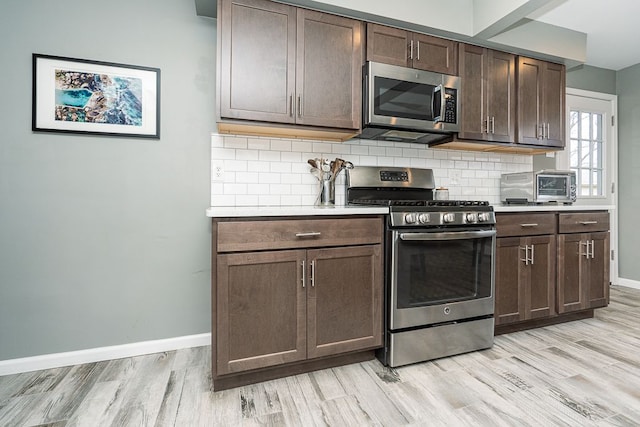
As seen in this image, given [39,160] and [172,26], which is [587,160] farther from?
[39,160]

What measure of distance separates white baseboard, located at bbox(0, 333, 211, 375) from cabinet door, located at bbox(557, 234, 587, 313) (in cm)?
268

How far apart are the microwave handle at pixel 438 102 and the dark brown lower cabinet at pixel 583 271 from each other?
136 cm

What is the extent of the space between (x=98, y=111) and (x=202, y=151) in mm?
638

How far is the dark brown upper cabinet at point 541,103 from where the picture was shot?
2.63 metres

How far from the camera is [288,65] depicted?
1.97 m

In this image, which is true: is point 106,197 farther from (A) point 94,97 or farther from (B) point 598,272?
(B) point 598,272

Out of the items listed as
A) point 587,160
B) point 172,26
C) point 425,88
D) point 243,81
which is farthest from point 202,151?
point 587,160

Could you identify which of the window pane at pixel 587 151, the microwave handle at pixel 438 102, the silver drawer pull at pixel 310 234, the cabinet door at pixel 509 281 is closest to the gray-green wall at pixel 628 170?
the window pane at pixel 587 151

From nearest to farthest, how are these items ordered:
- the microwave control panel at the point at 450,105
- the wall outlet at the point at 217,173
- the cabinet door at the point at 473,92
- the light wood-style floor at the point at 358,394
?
1. the light wood-style floor at the point at 358,394
2. the wall outlet at the point at 217,173
3. the microwave control panel at the point at 450,105
4. the cabinet door at the point at 473,92

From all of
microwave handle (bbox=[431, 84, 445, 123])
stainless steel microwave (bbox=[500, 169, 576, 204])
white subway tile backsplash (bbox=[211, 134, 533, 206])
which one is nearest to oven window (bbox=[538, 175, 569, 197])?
stainless steel microwave (bbox=[500, 169, 576, 204])

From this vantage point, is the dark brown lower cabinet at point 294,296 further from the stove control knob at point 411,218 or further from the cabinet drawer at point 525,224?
the cabinet drawer at point 525,224

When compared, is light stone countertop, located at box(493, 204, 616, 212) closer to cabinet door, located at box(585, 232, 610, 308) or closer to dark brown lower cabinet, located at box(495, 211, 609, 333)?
dark brown lower cabinet, located at box(495, 211, 609, 333)

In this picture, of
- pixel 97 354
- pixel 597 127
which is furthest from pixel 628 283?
pixel 97 354

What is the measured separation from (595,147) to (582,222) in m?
1.86
